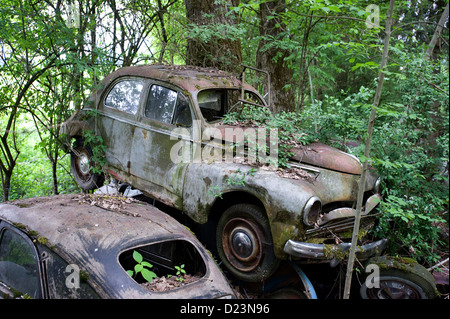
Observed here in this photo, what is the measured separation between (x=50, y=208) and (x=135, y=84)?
263 cm

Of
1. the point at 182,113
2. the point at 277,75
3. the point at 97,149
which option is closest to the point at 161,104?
the point at 182,113

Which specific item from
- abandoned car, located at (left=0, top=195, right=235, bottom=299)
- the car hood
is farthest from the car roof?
abandoned car, located at (left=0, top=195, right=235, bottom=299)

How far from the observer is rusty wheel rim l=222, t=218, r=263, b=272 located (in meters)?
3.71

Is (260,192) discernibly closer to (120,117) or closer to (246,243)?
(246,243)

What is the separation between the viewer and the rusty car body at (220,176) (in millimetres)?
3506

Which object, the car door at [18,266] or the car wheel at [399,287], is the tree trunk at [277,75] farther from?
the car door at [18,266]

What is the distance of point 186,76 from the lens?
4781 millimetres

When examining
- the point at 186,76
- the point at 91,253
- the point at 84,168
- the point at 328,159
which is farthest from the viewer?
the point at 84,168

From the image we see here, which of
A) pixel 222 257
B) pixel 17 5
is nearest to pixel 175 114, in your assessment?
pixel 222 257

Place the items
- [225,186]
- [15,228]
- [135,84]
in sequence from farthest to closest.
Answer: [135,84] → [225,186] → [15,228]

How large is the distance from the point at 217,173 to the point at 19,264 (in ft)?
7.13

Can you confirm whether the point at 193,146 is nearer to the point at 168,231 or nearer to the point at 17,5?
the point at 168,231

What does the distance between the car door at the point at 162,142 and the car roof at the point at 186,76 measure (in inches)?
5.2
